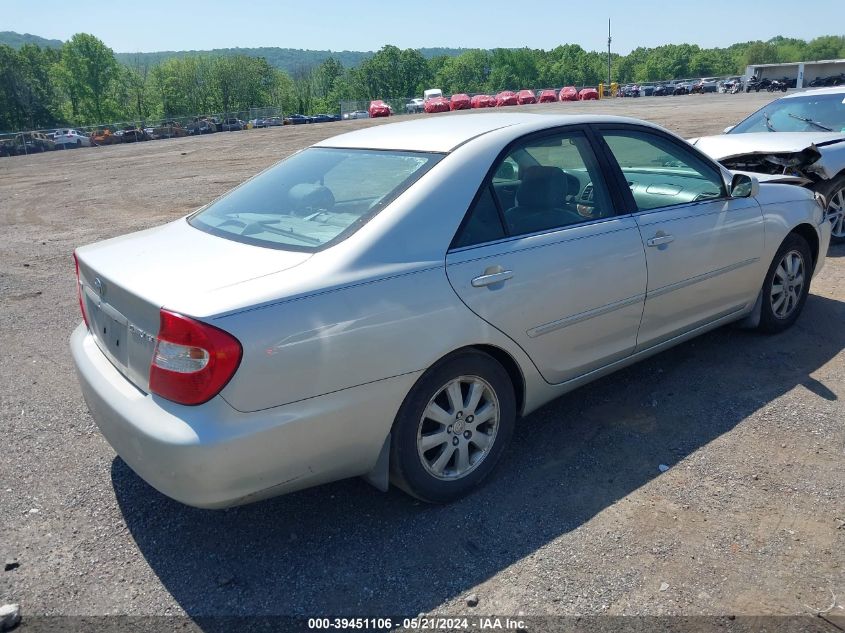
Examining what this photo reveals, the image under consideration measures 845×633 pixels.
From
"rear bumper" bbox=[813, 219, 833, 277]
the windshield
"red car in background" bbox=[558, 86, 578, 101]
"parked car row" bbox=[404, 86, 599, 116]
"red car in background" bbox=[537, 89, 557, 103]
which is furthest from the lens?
"red car in background" bbox=[558, 86, 578, 101]

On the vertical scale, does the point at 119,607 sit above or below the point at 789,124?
below

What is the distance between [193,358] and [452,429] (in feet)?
4.00

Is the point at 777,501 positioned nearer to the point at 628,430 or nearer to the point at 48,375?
the point at 628,430

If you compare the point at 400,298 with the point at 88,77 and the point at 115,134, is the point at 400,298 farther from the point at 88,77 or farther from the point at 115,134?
the point at 88,77

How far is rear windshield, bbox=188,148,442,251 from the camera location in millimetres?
3160

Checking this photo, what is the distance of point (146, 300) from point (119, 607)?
3.88 feet

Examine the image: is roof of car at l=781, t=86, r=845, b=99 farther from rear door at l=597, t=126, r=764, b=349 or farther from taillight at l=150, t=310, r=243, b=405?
taillight at l=150, t=310, r=243, b=405

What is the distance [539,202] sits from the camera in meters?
3.65

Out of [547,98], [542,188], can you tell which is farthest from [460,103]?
[542,188]

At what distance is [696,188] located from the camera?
14.4 ft

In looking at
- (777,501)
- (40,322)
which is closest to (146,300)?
(777,501)

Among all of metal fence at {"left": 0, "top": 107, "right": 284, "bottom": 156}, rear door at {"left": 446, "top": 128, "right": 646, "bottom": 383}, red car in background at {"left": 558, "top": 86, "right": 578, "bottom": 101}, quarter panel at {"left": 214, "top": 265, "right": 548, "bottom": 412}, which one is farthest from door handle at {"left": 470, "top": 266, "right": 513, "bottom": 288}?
red car in background at {"left": 558, "top": 86, "right": 578, "bottom": 101}

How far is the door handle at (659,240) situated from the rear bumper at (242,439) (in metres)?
1.73

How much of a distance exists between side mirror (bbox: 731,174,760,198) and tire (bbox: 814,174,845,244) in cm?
329
